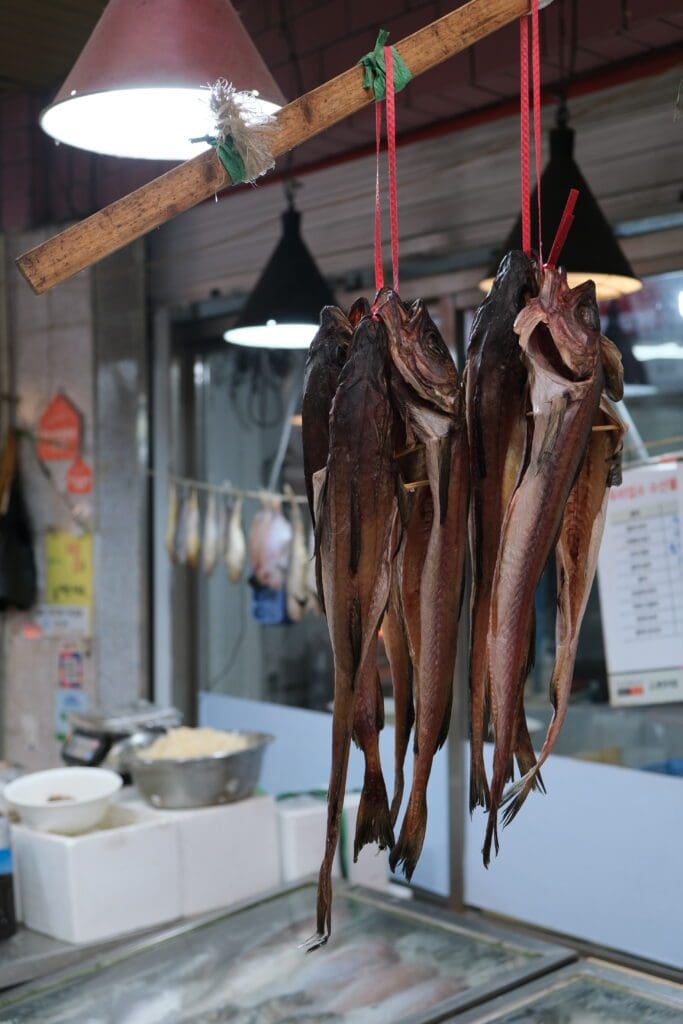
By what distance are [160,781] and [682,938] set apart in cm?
190

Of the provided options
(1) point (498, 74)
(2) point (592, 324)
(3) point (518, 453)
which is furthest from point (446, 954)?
(1) point (498, 74)

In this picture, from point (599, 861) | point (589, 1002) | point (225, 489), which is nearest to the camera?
point (589, 1002)

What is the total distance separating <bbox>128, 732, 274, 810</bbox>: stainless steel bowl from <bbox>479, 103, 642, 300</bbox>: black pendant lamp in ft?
5.52

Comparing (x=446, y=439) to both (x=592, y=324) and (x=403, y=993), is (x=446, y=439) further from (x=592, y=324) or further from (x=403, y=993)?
(x=403, y=993)

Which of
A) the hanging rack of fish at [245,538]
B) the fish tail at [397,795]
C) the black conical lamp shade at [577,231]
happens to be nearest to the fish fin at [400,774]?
the fish tail at [397,795]

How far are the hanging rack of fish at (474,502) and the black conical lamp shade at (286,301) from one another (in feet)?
6.78

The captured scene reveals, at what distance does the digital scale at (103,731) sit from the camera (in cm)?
399

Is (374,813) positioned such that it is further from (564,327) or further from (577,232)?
(577,232)

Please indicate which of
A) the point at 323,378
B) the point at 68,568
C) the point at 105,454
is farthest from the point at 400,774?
the point at 68,568

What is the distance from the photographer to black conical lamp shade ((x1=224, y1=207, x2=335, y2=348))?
3.68m

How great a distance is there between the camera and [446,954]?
262 cm

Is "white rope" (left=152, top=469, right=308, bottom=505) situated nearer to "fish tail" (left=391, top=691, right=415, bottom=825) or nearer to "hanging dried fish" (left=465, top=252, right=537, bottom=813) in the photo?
"fish tail" (left=391, top=691, right=415, bottom=825)

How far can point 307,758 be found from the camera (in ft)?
17.4

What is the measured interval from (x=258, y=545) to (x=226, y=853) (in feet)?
5.78
